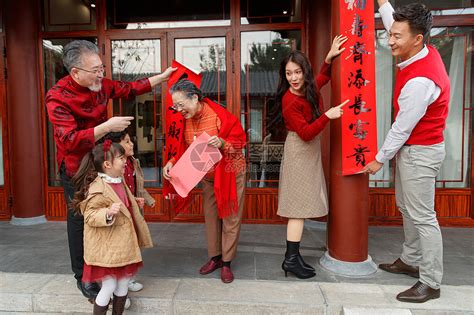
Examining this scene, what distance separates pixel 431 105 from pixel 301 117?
92 centimetres

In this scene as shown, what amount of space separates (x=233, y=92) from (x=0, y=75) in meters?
3.11

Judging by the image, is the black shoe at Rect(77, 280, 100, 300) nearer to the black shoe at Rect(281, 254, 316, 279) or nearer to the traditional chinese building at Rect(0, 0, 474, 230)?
the black shoe at Rect(281, 254, 316, 279)

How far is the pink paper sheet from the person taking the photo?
2521 mm

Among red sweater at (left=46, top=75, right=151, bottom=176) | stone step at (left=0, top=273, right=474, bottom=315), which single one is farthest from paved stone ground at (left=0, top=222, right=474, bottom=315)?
red sweater at (left=46, top=75, right=151, bottom=176)

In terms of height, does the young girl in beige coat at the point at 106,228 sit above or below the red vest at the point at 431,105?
below

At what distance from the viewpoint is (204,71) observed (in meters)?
4.28

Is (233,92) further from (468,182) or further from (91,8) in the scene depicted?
(468,182)

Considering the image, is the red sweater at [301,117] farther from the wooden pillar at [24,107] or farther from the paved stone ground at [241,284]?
the wooden pillar at [24,107]

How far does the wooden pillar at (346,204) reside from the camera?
2777 millimetres

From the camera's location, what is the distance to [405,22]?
92.1 inches

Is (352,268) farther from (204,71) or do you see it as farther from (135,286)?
(204,71)

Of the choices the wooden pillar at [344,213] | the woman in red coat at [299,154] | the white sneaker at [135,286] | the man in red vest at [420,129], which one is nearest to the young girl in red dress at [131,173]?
the white sneaker at [135,286]

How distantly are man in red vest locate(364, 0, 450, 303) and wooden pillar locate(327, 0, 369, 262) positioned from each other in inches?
14.1

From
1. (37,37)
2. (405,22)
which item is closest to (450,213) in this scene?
(405,22)
